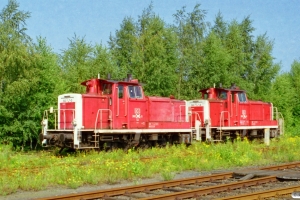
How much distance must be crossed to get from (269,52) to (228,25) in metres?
4.15

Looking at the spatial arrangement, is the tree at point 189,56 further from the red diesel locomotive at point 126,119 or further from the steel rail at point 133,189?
the steel rail at point 133,189

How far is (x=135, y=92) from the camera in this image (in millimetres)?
18781

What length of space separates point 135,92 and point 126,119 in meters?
1.25

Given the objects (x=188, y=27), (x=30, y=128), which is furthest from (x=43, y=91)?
(x=188, y=27)

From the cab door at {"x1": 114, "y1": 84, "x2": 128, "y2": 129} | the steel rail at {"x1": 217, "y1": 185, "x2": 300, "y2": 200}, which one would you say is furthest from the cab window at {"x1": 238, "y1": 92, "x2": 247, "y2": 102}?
the steel rail at {"x1": 217, "y1": 185, "x2": 300, "y2": 200}

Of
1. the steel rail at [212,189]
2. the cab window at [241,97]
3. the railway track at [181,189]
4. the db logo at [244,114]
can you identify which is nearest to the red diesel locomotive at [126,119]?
the db logo at [244,114]

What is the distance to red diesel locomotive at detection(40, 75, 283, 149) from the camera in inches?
683

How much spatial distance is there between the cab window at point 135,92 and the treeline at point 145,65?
4.57 metres

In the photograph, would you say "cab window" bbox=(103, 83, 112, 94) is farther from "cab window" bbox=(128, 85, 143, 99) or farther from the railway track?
the railway track

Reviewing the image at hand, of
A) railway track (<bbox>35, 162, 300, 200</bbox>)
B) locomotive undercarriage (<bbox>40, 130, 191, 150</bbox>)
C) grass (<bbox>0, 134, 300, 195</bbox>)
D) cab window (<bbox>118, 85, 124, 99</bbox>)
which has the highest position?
cab window (<bbox>118, 85, 124, 99</bbox>)

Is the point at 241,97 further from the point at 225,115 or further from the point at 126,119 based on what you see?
the point at 126,119

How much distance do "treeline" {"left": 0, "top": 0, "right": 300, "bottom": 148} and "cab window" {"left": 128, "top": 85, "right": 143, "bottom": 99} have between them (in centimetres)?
457

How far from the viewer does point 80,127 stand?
17.1 meters

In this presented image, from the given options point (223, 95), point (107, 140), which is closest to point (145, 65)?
point (223, 95)
